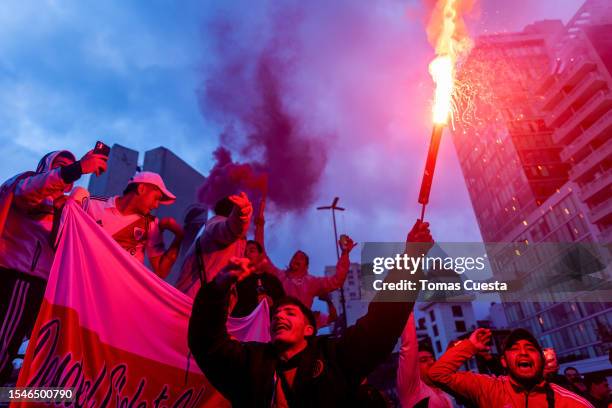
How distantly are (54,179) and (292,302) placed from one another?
2587 mm

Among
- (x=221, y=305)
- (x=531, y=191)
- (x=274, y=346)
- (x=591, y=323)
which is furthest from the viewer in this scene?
(x=531, y=191)

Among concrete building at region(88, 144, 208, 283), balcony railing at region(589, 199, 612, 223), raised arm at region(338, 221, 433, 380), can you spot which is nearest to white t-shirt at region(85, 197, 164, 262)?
raised arm at region(338, 221, 433, 380)

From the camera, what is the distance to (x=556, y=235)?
50.3m

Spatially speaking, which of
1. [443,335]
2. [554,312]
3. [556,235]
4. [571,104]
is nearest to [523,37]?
[571,104]

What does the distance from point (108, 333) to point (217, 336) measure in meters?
1.42

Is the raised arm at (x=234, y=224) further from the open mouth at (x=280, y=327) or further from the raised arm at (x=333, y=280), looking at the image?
the raised arm at (x=333, y=280)

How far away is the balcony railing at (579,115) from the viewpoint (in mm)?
44219

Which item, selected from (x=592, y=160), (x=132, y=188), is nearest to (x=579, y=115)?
(x=592, y=160)

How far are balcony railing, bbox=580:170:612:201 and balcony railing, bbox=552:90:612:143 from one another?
973cm

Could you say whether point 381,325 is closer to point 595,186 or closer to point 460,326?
point 595,186

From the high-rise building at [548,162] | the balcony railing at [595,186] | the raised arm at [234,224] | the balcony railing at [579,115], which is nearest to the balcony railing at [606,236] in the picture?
the high-rise building at [548,162]

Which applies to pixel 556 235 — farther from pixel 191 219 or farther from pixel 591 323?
pixel 191 219

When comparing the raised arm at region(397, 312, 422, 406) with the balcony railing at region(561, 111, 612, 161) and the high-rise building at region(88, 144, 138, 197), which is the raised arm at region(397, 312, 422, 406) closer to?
the high-rise building at region(88, 144, 138, 197)

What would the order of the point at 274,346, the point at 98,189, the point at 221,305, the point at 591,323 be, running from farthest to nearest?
the point at 591,323 < the point at 98,189 < the point at 274,346 < the point at 221,305
